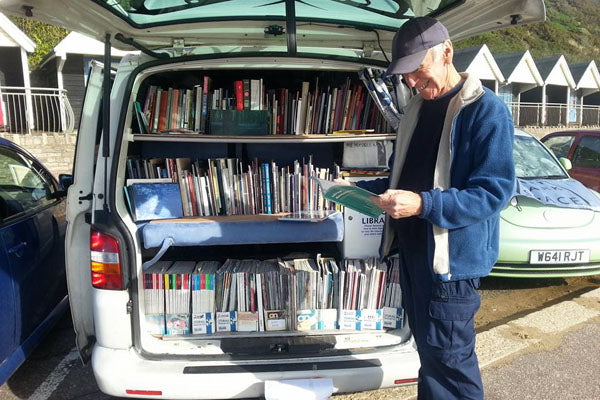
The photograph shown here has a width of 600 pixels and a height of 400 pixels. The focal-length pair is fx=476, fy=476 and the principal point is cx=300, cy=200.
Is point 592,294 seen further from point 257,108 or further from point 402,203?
point 402,203

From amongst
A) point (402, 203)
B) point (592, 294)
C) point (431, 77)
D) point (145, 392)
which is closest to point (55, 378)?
point (145, 392)

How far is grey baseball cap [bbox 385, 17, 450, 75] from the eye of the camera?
1.73 meters

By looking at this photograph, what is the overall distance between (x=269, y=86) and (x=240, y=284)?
68.8 inches

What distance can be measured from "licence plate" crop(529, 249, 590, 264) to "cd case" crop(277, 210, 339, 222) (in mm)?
2384

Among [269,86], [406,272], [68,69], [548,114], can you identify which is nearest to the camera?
[406,272]

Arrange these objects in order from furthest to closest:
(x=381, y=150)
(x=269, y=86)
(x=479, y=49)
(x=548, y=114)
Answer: (x=548, y=114) < (x=479, y=49) < (x=269, y=86) < (x=381, y=150)

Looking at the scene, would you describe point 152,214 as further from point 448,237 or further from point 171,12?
point 448,237

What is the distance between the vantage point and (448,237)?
176cm

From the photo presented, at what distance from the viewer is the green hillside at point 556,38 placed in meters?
55.7

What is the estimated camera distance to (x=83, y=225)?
2.43 metres

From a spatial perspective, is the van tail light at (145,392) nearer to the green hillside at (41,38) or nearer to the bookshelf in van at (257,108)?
the bookshelf in van at (257,108)

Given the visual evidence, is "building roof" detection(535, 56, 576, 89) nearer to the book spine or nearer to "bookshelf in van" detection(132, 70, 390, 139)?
"bookshelf in van" detection(132, 70, 390, 139)

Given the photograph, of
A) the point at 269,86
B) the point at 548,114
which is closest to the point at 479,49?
the point at 548,114

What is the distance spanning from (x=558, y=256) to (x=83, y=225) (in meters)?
3.86
